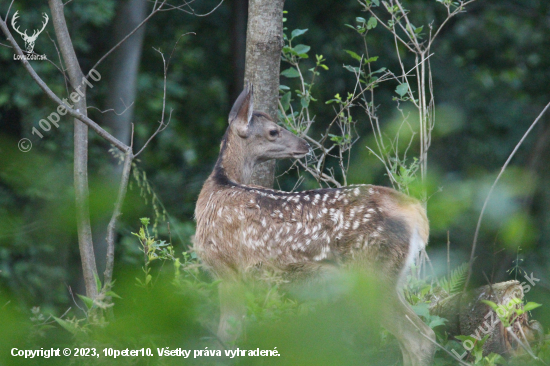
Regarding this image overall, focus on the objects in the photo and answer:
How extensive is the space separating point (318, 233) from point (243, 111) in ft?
4.58

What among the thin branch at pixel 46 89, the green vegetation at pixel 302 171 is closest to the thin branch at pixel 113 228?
the green vegetation at pixel 302 171

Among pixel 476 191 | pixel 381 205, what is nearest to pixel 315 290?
pixel 476 191

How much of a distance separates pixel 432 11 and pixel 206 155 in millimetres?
3966

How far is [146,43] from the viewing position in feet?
32.2

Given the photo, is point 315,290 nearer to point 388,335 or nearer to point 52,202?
point 52,202

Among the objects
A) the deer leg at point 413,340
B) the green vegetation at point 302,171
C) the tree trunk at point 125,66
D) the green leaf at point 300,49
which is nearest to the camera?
the green vegetation at point 302,171

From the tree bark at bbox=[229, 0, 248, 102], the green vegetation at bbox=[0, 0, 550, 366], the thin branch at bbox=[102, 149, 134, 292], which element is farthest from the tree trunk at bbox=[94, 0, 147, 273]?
the thin branch at bbox=[102, 149, 134, 292]

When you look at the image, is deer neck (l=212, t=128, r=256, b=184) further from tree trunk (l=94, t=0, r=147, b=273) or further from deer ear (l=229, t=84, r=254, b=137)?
tree trunk (l=94, t=0, r=147, b=273)

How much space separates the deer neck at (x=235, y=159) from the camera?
4754 mm

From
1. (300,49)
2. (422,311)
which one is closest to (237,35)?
(300,49)

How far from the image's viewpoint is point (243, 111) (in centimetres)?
468

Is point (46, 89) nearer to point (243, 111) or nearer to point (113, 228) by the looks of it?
point (113, 228)

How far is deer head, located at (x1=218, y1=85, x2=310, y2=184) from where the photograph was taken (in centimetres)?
478

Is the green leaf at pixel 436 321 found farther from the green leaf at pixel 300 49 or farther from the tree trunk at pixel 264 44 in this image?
the green leaf at pixel 300 49
